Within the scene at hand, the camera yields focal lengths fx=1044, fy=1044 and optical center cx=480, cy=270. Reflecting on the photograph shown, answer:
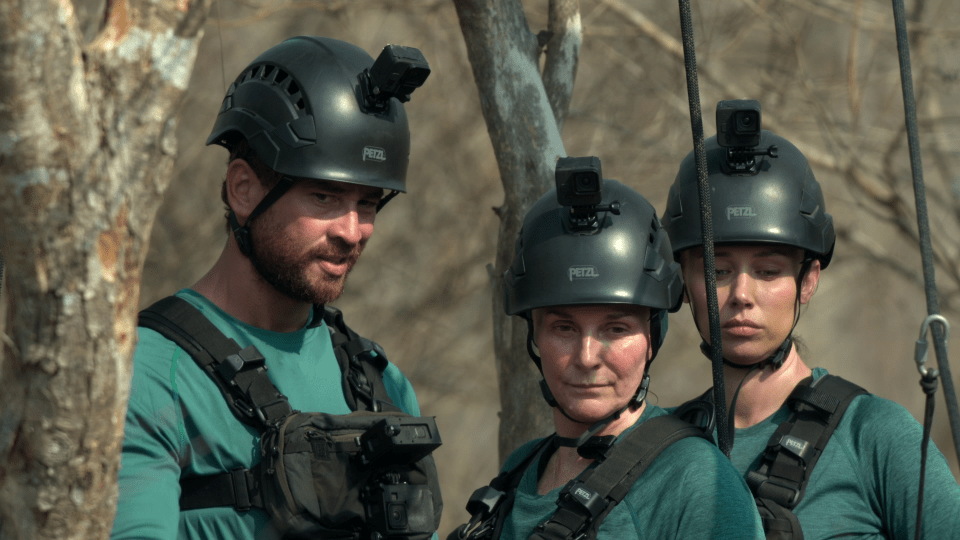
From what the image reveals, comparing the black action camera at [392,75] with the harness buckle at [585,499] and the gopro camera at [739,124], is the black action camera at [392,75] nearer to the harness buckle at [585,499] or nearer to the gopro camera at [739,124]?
the gopro camera at [739,124]

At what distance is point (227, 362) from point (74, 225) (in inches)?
45.0

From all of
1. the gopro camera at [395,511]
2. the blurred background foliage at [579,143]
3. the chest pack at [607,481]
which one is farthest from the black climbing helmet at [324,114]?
the blurred background foliage at [579,143]

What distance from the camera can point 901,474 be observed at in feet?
8.71

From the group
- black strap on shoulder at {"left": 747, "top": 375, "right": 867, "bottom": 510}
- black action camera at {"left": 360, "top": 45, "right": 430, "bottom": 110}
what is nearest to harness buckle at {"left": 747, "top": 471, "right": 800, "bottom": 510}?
black strap on shoulder at {"left": 747, "top": 375, "right": 867, "bottom": 510}

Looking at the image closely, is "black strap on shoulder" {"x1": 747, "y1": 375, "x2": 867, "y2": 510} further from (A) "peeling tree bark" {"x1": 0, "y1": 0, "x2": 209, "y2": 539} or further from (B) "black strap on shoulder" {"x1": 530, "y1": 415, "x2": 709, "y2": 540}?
(A) "peeling tree bark" {"x1": 0, "y1": 0, "x2": 209, "y2": 539}

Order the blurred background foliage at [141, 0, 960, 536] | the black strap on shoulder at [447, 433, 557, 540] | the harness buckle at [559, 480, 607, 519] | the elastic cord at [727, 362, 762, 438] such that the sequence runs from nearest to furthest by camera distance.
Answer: the harness buckle at [559, 480, 607, 519] < the black strap on shoulder at [447, 433, 557, 540] < the elastic cord at [727, 362, 762, 438] < the blurred background foliage at [141, 0, 960, 536]

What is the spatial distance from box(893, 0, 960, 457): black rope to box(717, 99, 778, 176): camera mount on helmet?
595 mm

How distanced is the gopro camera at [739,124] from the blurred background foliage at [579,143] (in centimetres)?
492

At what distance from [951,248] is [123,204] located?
8.98m

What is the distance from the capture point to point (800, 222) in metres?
3.12

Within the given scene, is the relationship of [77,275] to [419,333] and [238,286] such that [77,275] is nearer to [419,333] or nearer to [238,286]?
[238,286]

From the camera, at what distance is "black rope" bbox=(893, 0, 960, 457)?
2.26m

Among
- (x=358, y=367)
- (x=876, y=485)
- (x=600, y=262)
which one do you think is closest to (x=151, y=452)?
(x=358, y=367)

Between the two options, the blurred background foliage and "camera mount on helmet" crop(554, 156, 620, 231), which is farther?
the blurred background foliage
